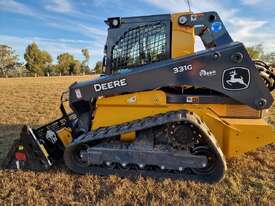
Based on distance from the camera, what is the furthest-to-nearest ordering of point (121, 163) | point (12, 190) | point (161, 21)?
point (161, 21), point (121, 163), point (12, 190)

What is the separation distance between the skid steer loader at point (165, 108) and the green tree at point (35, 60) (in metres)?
63.2

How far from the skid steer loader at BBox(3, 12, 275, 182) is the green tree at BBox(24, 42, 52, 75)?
207ft

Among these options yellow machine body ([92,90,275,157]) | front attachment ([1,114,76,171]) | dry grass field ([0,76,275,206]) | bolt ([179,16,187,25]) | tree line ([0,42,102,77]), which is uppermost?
tree line ([0,42,102,77])

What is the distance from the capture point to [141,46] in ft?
15.3

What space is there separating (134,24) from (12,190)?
9.52 feet

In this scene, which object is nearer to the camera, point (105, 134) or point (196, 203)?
point (196, 203)

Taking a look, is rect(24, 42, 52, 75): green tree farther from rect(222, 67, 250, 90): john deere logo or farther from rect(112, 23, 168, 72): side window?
rect(222, 67, 250, 90): john deere logo

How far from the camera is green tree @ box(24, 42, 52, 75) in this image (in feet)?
212

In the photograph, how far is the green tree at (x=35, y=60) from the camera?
212 feet

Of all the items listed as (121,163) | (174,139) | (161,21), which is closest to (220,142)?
(174,139)

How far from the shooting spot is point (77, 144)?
4.14m

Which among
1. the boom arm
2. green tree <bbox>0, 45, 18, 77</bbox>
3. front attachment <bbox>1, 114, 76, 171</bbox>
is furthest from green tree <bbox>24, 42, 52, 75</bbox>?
the boom arm

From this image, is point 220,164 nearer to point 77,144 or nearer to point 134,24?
point 77,144

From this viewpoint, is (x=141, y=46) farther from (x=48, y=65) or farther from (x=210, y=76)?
(x=48, y=65)
